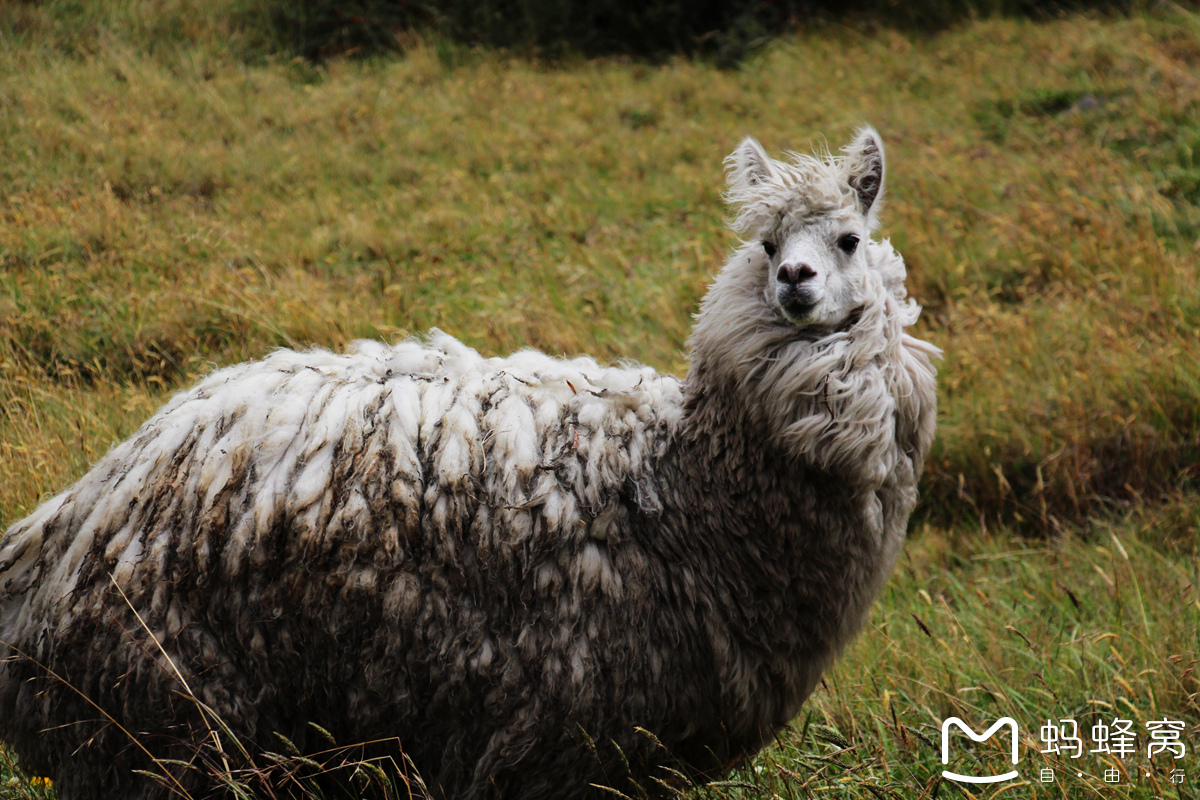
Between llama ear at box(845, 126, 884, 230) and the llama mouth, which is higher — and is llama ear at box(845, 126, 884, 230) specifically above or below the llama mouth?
above

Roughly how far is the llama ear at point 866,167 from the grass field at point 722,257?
1597mm

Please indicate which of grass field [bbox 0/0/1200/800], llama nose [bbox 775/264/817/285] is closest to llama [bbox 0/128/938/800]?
llama nose [bbox 775/264/817/285]

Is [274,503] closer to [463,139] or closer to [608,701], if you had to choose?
[608,701]

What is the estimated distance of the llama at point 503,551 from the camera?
2.39 metres

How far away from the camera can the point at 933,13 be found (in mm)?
11070

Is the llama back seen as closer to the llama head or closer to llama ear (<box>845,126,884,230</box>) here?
the llama head

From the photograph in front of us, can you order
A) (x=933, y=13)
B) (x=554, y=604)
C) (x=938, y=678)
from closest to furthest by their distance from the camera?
(x=554, y=604)
(x=938, y=678)
(x=933, y=13)

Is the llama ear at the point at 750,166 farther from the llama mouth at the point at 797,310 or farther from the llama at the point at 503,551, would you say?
the llama mouth at the point at 797,310

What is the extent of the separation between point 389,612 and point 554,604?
0.45 m

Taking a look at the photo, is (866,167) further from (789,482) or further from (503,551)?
(503,551)

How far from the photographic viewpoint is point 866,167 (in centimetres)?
273

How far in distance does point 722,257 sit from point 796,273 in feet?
13.6

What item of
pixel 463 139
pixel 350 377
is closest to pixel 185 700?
pixel 350 377

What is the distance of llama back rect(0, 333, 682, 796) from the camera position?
2.38 metres
